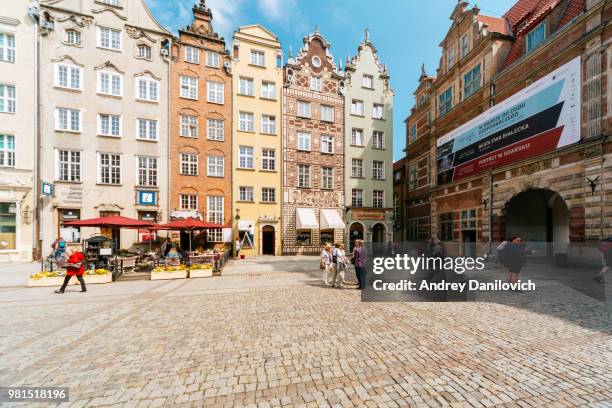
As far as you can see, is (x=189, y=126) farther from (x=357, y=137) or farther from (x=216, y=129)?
(x=357, y=137)

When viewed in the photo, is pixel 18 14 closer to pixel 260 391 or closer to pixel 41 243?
pixel 41 243

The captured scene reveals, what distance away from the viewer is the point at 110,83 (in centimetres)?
2000

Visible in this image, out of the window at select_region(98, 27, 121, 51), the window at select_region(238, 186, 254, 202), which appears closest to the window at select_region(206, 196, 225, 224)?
the window at select_region(238, 186, 254, 202)

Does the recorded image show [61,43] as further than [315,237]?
No

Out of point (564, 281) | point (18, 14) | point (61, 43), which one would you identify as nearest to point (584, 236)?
point (564, 281)

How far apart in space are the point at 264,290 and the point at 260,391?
19.9ft

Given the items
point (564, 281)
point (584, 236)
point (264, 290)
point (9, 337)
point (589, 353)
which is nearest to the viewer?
point (589, 353)

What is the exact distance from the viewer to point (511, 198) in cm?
1753

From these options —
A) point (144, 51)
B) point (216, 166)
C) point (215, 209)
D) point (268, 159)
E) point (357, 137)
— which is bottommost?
point (215, 209)

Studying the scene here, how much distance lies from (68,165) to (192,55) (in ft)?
40.8

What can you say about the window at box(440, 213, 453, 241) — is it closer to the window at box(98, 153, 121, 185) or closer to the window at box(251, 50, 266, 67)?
the window at box(251, 50, 266, 67)

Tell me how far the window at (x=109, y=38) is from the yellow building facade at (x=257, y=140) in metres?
8.53

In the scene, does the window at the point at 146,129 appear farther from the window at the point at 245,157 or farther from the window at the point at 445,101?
the window at the point at 445,101

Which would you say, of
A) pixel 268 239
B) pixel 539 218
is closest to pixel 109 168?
pixel 268 239
